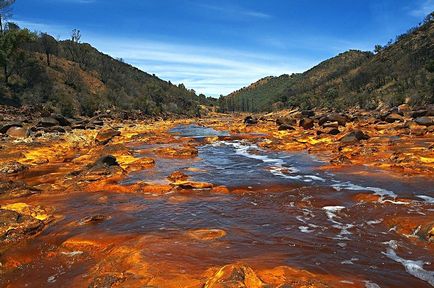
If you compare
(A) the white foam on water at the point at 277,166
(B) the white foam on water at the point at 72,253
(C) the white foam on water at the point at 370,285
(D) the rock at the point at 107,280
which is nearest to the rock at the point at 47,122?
(A) the white foam on water at the point at 277,166

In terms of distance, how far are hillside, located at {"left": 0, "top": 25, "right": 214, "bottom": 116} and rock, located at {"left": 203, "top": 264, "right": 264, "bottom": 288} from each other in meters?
49.2

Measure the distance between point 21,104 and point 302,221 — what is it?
1936 inches

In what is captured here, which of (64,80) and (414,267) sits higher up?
(64,80)

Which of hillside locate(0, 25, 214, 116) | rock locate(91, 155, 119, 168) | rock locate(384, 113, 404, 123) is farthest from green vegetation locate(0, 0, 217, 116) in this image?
rock locate(384, 113, 404, 123)

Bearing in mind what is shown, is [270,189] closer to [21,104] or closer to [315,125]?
[315,125]

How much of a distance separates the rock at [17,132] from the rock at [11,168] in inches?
467

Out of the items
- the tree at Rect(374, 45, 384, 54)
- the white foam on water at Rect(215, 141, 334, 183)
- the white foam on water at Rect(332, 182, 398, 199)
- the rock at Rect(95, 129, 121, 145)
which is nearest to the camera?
the white foam on water at Rect(332, 182, 398, 199)

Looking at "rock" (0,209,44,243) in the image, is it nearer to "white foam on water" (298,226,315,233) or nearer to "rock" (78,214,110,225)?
"rock" (78,214,110,225)

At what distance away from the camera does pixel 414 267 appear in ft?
24.0

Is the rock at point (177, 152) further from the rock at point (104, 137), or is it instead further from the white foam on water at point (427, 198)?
the white foam on water at point (427, 198)

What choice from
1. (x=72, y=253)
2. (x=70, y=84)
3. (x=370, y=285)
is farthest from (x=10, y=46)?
(x=370, y=285)

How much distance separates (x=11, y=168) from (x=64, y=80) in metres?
60.9

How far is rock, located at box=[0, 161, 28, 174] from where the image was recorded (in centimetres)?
1767

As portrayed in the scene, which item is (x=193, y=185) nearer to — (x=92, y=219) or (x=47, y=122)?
(x=92, y=219)
